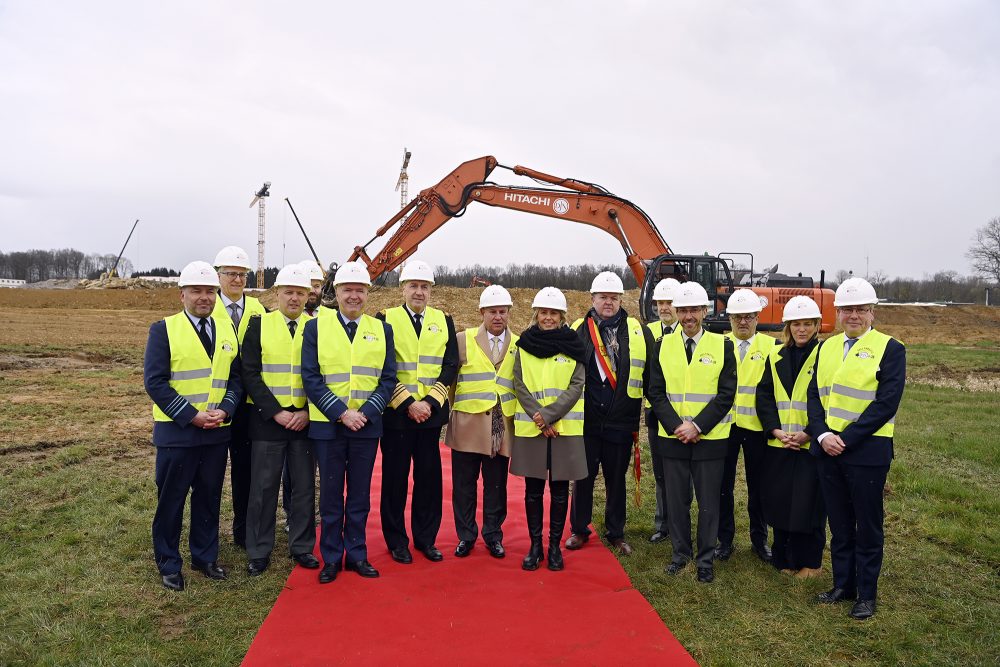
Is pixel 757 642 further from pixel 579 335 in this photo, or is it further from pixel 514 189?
pixel 514 189

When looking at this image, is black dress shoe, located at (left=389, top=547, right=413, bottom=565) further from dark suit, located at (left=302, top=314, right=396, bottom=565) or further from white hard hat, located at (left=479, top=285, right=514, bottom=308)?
white hard hat, located at (left=479, top=285, right=514, bottom=308)

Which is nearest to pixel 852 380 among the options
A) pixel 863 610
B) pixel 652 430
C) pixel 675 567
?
pixel 863 610

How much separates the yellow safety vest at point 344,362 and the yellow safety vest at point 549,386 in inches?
43.5

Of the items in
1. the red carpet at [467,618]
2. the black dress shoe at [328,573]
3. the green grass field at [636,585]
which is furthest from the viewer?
the black dress shoe at [328,573]

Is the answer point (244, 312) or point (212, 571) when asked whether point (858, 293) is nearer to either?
point (244, 312)

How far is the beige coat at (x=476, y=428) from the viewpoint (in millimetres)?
4879

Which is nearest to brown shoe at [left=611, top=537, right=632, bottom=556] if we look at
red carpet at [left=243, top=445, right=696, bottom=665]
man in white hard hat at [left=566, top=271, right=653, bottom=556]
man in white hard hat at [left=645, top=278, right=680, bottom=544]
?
man in white hard hat at [left=566, top=271, right=653, bottom=556]

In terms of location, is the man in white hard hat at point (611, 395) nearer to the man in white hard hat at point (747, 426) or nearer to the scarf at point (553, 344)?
the scarf at point (553, 344)

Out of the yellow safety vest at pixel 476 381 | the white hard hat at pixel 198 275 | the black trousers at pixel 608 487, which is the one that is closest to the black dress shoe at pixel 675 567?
the black trousers at pixel 608 487

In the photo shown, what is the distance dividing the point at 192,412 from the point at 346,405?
3.17 feet

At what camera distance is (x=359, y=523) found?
4562 millimetres

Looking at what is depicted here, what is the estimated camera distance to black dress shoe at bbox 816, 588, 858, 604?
419cm

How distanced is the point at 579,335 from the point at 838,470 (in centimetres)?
195

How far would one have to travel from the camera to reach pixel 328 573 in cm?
436
